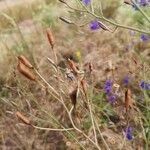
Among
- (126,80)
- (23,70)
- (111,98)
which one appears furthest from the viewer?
(126,80)

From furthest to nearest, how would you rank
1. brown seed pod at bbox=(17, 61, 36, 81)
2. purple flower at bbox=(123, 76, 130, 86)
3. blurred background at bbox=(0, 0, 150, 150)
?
purple flower at bbox=(123, 76, 130, 86)
blurred background at bbox=(0, 0, 150, 150)
brown seed pod at bbox=(17, 61, 36, 81)

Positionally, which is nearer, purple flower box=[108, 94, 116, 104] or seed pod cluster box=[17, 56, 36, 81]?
seed pod cluster box=[17, 56, 36, 81]

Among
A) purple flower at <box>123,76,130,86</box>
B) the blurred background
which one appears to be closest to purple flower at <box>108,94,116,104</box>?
the blurred background

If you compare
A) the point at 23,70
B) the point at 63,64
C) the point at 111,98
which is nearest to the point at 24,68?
the point at 23,70

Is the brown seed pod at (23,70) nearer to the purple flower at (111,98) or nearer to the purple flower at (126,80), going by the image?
the purple flower at (111,98)

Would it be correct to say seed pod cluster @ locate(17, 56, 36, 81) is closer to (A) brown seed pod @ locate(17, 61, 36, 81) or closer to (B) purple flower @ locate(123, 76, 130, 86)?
(A) brown seed pod @ locate(17, 61, 36, 81)

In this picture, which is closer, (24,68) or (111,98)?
(24,68)

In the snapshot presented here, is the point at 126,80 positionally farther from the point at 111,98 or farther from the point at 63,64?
the point at 63,64

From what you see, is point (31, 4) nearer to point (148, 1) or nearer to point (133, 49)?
point (133, 49)

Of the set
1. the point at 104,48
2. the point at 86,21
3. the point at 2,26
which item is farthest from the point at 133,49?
the point at 2,26

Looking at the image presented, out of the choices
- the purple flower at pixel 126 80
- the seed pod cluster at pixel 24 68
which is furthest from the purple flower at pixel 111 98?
the seed pod cluster at pixel 24 68

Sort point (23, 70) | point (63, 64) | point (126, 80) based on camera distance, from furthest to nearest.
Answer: point (63, 64), point (126, 80), point (23, 70)

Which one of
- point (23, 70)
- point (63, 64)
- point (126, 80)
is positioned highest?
point (23, 70)
